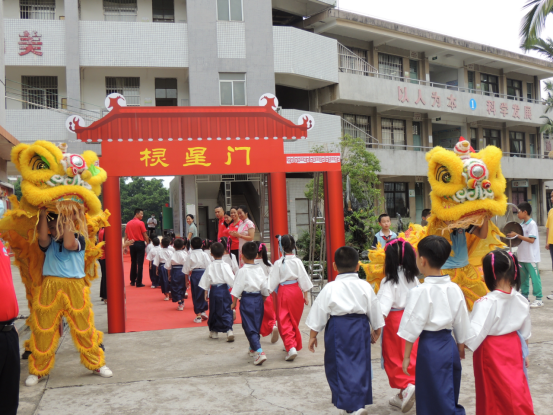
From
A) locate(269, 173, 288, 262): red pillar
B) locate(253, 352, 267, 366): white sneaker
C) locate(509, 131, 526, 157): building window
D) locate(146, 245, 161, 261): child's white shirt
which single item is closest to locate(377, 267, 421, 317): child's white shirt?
locate(253, 352, 267, 366): white sneaker

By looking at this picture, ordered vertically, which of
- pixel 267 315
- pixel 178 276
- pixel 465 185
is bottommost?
pixel 267 315

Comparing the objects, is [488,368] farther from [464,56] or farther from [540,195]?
[540,195]

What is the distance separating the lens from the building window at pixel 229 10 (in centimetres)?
1795

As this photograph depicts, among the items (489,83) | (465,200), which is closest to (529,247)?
(465,200)

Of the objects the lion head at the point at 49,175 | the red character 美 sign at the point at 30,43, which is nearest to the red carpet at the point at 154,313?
the lion head at the point at 49,175

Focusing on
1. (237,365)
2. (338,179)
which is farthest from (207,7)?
(237,365)

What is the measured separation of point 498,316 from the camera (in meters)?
3.32

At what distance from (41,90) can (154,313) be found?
12059 millimetres

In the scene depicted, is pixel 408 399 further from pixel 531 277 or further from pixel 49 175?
pixel 531 277

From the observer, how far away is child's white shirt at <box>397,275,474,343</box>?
335 centimetres

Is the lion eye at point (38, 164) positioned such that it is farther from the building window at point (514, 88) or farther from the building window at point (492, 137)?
the building window at point (514, 88)

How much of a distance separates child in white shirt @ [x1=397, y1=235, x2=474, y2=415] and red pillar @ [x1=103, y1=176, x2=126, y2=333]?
488 cm

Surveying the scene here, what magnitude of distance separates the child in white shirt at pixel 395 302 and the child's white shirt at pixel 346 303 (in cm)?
33

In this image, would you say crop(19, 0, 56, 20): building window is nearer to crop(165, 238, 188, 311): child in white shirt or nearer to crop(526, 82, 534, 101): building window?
crop(165, 238, 188, 311): child in white shirt
